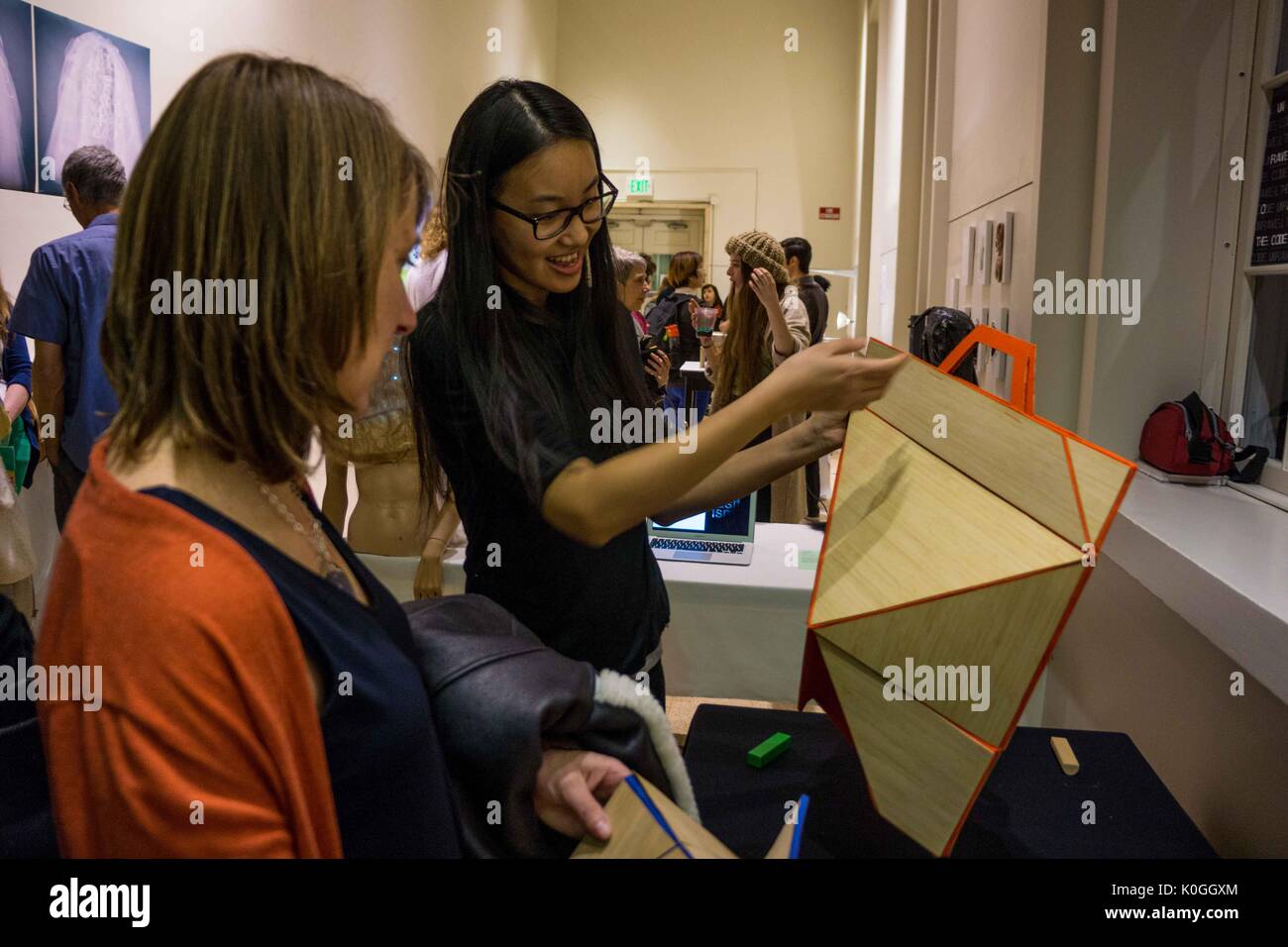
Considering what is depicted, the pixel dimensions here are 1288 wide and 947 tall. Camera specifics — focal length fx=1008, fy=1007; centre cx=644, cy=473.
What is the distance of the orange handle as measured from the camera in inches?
38.5

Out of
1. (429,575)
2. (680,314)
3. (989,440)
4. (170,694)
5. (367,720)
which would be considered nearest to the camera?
(170,694)

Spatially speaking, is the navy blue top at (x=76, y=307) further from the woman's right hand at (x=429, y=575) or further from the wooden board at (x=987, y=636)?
the wooden board at (x=987, y=636)

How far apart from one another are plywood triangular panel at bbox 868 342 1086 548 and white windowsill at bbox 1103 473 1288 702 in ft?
1.60

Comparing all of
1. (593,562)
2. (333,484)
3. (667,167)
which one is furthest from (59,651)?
(667,167)

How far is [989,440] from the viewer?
951 millimetres

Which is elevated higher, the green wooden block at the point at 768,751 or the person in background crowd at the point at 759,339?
the person in background crowd at the point at 759,339

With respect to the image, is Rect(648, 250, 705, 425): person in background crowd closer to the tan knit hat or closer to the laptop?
the tan knit hat

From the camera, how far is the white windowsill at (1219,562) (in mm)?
1228

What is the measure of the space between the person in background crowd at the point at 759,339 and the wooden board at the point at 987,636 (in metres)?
3.03

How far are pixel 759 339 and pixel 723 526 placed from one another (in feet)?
5.51

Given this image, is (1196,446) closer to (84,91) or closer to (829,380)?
(829,380)

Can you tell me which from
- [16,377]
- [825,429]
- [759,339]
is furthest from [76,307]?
[825,429]

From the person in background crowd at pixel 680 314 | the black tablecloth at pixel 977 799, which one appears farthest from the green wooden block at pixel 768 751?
the person in background crowd at pixel 680 314
